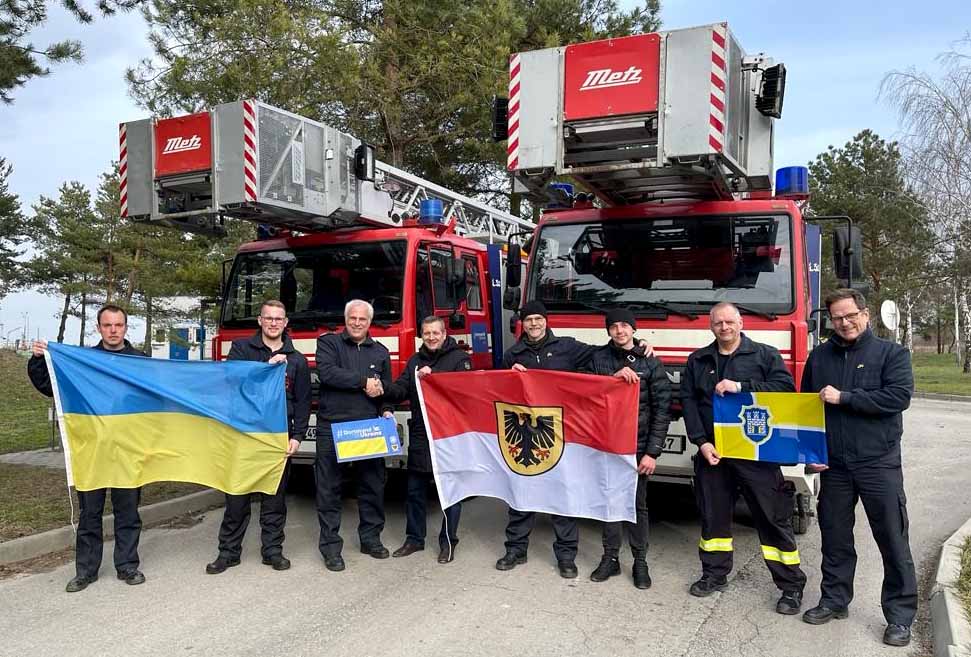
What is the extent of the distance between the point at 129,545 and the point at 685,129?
5002 mm

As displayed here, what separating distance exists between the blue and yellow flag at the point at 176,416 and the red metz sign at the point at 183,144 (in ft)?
6.99

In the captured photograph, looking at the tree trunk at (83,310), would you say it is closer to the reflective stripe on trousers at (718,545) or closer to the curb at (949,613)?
the reflective stripe on trousers at (718,545)

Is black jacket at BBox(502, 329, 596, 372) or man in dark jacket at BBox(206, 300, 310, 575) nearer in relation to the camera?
man in dark jacket at BBox(206, 300, 310, 575)

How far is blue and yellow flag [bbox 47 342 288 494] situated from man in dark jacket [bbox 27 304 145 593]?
133mm

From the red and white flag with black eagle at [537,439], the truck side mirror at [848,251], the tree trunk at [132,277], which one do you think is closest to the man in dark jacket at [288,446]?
the red and white flag with black eagle at [537,439]

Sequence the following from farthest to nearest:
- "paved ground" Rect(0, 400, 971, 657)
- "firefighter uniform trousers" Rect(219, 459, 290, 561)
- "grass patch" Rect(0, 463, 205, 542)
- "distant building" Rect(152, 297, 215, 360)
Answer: "distant building" Rect(152, 297, 215, 360), "grass patch" Rect(0, 463, 205, 542), "firefighter uniform trousers" Rect(219, 459, 290, 561), "paved ground" Rect(0, 400, 971, 657)

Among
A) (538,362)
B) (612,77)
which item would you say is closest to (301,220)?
(538,362)

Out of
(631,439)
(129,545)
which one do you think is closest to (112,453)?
(129,545)

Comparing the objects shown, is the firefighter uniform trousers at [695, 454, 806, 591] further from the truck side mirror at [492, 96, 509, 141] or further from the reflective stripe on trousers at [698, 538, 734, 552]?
the truck side mirror at [492, 96, 509, 141]

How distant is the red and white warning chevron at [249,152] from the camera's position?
6914mm

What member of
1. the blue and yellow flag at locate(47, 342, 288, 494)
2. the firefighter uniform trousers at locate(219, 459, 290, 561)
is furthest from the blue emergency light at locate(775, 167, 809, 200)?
the firefighter uniform trousers at locate(219, 459, 290, 561)

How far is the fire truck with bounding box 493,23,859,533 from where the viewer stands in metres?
5.84

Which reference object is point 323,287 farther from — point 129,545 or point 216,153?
point 129,545

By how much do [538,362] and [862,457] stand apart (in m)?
2.39
